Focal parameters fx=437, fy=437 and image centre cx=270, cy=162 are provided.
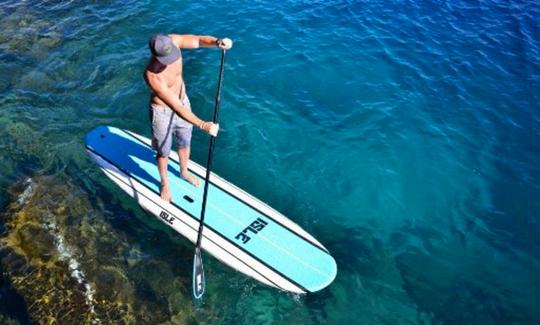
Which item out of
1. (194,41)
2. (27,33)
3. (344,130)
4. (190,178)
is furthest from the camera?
(27,33)

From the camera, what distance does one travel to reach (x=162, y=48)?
5934 mm

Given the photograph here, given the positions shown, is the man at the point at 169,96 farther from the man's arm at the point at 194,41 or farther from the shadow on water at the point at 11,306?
the shadow on water at the point at 11,306

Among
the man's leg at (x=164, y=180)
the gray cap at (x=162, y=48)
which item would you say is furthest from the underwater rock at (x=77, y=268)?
the gray cap at (x=162, y=48)

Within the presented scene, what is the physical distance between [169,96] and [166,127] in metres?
0.97

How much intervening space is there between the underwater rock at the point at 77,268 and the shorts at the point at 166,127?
2.08 meters

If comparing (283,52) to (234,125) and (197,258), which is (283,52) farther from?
(197,258)

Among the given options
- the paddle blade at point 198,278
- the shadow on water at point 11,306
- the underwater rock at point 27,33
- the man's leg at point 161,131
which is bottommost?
the shadow on water at point 11,306

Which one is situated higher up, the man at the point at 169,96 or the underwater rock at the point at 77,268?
the man at the point at 169,96

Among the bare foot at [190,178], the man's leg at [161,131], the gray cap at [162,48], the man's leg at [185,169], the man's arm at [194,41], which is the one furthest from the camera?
the bare foot at [190,178]

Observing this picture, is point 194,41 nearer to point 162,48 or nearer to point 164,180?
point 162,48

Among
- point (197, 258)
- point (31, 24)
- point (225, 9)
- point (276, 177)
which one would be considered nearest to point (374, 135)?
point (276, 177)

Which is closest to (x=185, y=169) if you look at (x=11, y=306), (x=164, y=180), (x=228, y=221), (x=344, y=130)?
(x=164, y=180)

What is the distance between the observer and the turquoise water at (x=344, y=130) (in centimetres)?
770

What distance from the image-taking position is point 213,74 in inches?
472
